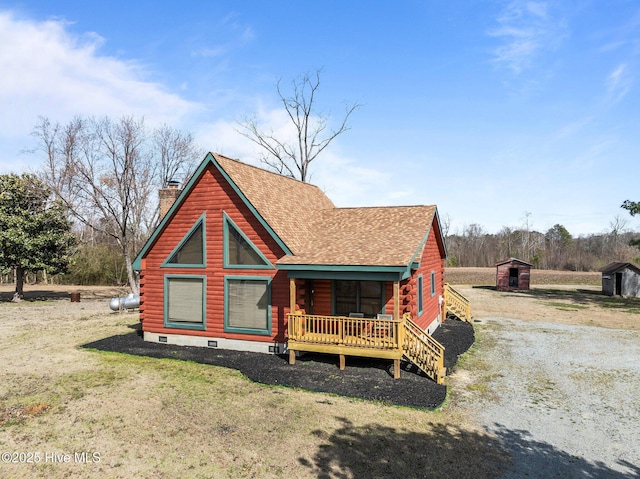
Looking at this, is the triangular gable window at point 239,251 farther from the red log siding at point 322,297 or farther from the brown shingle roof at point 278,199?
the red log siding at point 322,297

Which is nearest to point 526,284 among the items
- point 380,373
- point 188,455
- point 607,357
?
point 607,357

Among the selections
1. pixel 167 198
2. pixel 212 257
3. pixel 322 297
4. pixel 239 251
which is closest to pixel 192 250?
pixel 212 257

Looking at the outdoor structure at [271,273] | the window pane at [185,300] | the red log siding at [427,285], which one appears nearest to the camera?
the outdoor structure at [271,273]

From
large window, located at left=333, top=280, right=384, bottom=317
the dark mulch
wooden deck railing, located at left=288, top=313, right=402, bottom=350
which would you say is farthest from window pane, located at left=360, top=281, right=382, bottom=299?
the dark mulch

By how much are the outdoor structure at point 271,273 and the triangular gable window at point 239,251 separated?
4 centimetres

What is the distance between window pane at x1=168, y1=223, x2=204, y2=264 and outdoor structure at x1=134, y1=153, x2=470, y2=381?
4cm

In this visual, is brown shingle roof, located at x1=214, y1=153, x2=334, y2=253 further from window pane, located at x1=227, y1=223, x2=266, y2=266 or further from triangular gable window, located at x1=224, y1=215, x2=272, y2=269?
window pane, located at x1=227, y1=223, x2=266, y2=266

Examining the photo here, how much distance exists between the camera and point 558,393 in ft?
38.9

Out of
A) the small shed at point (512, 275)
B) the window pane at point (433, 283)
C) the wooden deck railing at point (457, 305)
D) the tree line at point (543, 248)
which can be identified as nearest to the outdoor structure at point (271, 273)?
→ the window pane at point (433, 283)

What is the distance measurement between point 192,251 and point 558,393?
45.6ft

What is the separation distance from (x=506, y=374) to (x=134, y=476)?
38.1 feet

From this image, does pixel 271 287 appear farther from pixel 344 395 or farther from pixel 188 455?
pixel 188 455

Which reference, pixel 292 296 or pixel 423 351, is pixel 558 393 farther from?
pixel 292 296

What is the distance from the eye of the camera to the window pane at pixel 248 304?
15.4m
